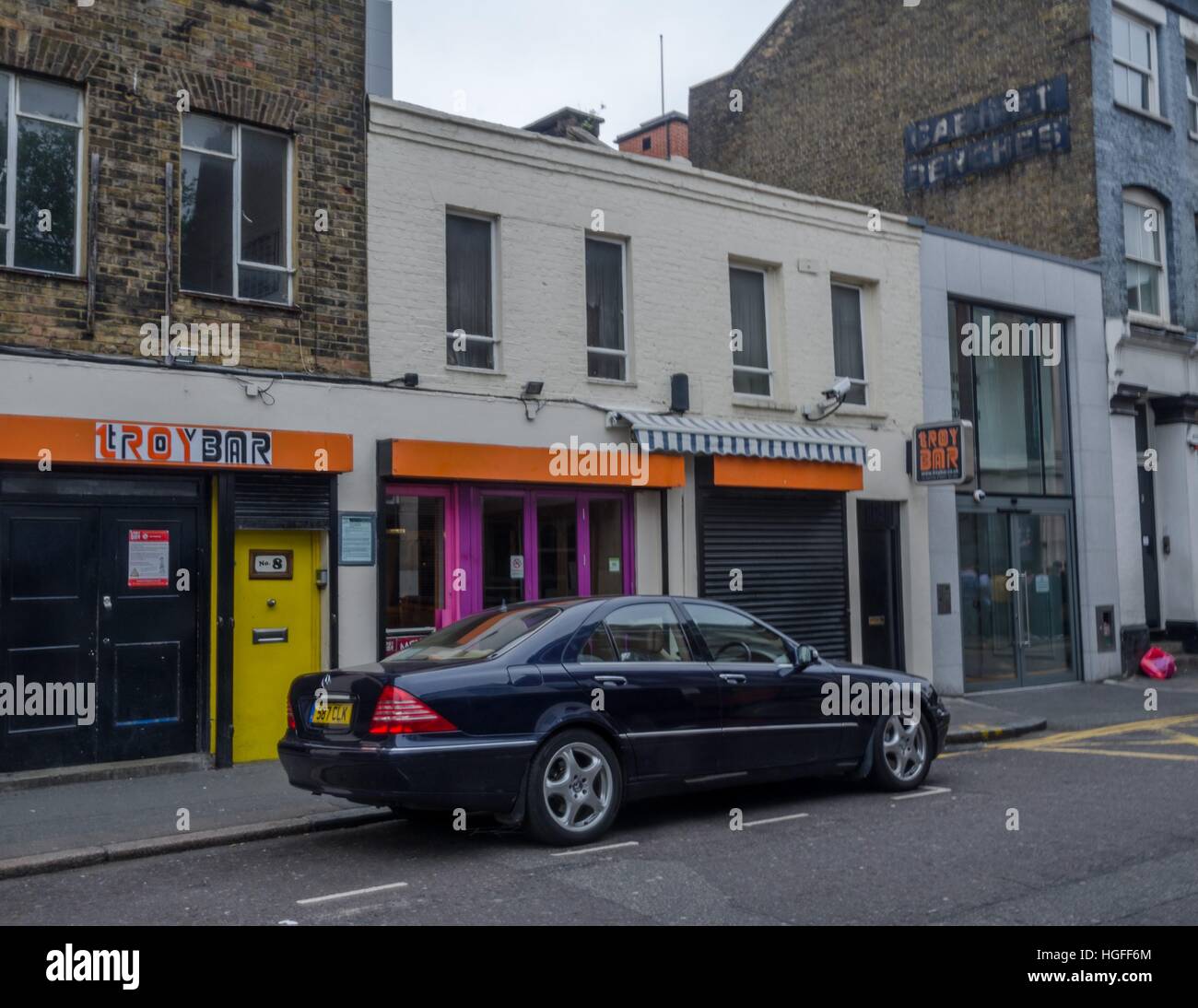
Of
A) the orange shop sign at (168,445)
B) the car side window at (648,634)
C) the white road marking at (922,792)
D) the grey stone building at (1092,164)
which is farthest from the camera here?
the grey stone building at (1092,164)

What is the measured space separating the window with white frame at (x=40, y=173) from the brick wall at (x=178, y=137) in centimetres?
14

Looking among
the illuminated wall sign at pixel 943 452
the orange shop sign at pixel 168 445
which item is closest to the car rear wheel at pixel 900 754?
the orange shop sign at pixel 168 445

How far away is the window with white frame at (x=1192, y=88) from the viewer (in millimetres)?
22250

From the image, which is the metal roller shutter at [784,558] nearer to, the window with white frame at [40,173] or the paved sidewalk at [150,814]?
the paved sidewalk at [150,814]

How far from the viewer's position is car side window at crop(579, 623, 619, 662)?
8248mm

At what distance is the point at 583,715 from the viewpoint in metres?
7.95

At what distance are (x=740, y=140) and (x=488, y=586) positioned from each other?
14.9 meters

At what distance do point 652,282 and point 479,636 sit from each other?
7431 millimetres

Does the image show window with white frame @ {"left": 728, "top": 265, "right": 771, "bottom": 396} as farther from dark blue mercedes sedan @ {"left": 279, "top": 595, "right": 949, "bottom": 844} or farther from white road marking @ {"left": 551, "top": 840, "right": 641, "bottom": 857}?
white road marking @ {"left": 551, "top": 840, "right": 641, "bottom": 857}

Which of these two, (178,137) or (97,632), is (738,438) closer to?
(178,137)

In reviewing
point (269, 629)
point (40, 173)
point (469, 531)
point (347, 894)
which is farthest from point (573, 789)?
point (40, 173)

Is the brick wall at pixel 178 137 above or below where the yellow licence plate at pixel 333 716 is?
above

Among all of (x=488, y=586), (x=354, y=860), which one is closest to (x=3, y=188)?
(x=488, y=586)

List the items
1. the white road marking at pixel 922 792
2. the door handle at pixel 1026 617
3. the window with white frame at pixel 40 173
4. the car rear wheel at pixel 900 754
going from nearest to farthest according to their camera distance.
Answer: the white road marking at pixel 922 792, the car rear wheel at pixel 900 754, the window with white frame at pixel 40 173, the door handle at pixel 1026 617
